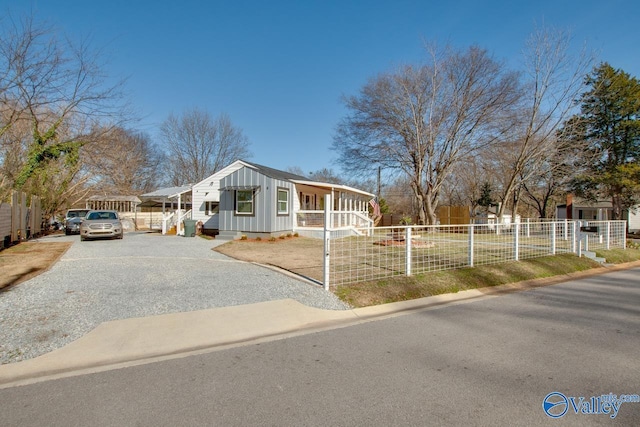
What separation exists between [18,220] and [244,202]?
29.9 ft

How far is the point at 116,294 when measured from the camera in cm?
573

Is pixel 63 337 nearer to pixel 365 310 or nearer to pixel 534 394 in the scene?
pixel 365 310

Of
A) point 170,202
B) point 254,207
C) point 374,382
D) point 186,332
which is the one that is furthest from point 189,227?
point 374,382

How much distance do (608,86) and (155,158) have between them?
45245mm

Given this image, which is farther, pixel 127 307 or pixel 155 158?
pixel 155 158

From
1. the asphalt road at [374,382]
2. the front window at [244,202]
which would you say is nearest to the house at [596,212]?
the front window at [244,202]

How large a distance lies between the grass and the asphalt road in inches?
50.6

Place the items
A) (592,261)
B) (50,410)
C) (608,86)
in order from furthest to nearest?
(608,86)
(592,261)
(50,410)

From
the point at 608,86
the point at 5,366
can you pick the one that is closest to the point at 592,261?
the point at 5,366

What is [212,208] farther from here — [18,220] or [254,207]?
[18,220]

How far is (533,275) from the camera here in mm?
7918

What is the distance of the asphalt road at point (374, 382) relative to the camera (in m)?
2.44

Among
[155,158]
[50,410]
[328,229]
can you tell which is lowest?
[50,410]

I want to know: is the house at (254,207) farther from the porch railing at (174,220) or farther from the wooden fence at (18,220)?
the wooden fence at (18,220)
